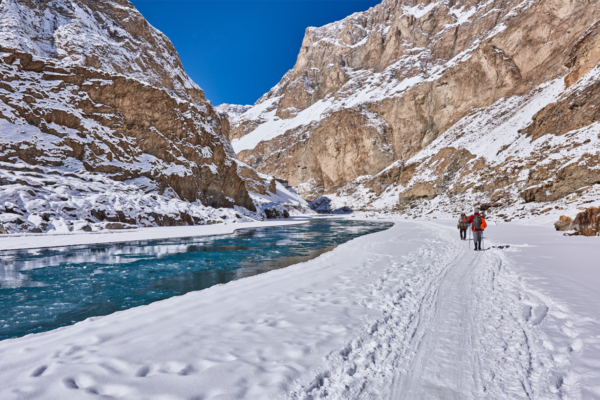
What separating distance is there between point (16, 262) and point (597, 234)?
23460 mm

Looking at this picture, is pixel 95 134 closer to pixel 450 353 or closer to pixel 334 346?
pixel 334 346

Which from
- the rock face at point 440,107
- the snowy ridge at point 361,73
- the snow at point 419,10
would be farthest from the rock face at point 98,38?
the snow at point 419,10

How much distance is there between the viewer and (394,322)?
392 cm

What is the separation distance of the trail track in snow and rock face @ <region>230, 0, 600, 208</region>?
2796cm

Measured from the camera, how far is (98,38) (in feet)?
144

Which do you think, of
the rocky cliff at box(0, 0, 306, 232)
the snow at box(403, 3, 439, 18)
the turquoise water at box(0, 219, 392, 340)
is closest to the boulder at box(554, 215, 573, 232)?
the turquoise water at box(0, 219, 392, 340)

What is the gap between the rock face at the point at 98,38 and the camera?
3812 centimetres

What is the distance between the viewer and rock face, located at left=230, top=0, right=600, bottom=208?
108 feet

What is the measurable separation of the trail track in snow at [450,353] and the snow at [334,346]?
0.6 inches

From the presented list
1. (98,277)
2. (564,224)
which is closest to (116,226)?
(98,277)

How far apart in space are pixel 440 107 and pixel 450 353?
7937cm

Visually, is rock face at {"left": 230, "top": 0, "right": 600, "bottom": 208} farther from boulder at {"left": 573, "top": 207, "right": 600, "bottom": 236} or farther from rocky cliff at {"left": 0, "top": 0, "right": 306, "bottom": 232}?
rocky cliff at {"left": 0, "top": 0, "right": 306, "bottom": 232}

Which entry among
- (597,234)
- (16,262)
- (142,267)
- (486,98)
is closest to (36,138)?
(16,262)

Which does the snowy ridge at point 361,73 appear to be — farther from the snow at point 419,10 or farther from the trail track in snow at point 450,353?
the trail track in snow at point 450,353
